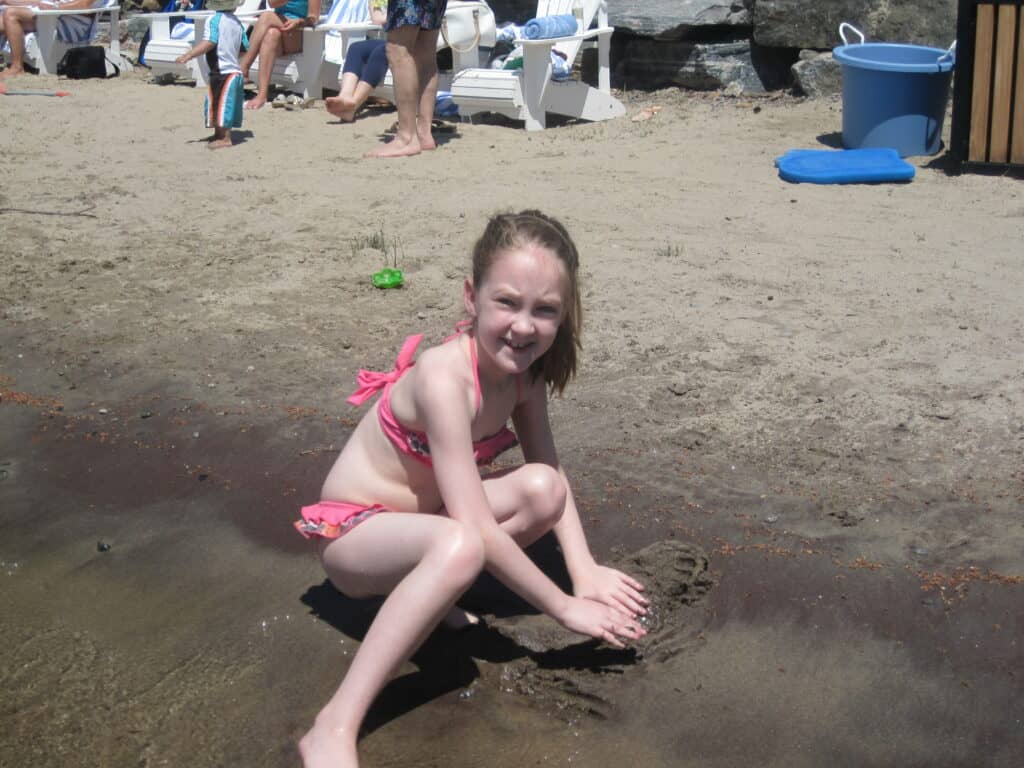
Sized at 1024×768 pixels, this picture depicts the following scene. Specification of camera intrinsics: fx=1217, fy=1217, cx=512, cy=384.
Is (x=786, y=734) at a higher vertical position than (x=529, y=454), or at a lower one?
lower

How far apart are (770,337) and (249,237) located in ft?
9.25

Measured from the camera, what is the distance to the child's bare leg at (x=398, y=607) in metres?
2.52

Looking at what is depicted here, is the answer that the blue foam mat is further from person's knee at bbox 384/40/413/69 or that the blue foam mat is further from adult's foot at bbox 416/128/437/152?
person's knee at bbox 384/40/413/69

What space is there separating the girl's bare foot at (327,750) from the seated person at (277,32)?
8028mm

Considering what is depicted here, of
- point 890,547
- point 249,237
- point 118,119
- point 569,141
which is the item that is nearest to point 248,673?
point 890,547

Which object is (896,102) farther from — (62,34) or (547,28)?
(62,34)

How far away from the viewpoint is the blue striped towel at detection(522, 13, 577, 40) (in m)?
8.55

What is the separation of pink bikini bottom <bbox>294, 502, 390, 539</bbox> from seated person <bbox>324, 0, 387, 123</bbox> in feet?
21.1

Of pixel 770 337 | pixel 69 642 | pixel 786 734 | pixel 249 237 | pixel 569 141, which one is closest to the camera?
pixel 786 734

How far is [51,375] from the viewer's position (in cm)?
463

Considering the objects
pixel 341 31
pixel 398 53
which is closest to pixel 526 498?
pixel 398 53

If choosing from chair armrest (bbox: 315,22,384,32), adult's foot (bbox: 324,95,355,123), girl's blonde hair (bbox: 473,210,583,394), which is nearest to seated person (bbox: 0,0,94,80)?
chair armrest (bbox: 315,22,384,32)

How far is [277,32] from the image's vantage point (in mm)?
9969

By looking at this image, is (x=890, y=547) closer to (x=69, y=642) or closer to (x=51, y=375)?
(x=69, y=642)
